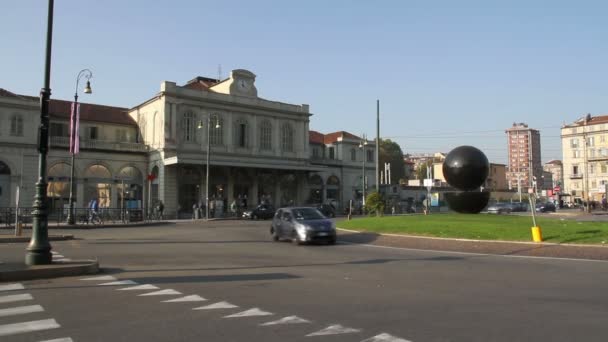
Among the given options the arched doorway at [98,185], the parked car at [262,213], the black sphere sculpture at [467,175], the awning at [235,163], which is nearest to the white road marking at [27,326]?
the black sphere sculpture at [467,175]

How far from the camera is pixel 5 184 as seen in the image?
4544cm

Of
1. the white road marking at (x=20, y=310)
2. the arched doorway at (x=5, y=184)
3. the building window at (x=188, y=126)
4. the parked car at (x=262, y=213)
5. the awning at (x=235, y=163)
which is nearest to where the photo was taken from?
the white road marking at (x=20, y=310)

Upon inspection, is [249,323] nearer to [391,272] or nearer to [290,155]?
[391,272]

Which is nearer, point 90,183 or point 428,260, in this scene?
point 428,260

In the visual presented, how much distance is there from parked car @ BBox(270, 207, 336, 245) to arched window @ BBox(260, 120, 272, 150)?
38707mm

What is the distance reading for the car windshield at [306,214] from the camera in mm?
21578

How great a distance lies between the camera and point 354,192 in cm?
7244

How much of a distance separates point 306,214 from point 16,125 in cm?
3673

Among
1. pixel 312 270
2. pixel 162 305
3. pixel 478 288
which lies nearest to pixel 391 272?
pixel 312 270

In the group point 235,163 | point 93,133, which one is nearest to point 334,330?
point 235,163

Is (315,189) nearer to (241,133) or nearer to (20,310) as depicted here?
(241,133)

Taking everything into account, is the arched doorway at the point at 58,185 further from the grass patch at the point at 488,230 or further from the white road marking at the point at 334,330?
the white road marking at the point at 334,330

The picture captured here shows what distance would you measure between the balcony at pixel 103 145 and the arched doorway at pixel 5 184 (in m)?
4.38

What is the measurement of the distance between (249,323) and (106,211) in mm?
34460
